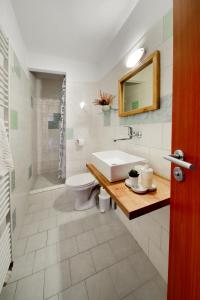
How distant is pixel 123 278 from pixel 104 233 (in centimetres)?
48

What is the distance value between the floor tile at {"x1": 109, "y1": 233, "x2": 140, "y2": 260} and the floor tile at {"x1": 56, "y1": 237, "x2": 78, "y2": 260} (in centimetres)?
38

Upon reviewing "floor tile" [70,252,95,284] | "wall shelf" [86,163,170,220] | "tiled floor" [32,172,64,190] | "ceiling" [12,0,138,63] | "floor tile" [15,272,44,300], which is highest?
"ceiling" [12,0,138,63]

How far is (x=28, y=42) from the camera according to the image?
6.41 ft

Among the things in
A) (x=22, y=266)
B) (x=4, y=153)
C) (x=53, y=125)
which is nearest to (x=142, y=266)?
(x=22, y=266)

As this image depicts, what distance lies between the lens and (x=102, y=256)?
127 cm

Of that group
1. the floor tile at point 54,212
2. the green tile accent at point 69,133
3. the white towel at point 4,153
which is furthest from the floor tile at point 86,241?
the green tile accent at point 69,133

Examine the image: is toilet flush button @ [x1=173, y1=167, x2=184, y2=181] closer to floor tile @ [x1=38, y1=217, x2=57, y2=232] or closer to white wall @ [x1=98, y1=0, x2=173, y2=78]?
white wall @ [x1=98, y1=0, x2=173, y2=78]

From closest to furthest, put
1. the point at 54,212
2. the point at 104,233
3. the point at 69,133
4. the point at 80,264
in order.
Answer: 1. the point at 80,264
2. the point at 104,233
3. the point at 54,212
4. the point at 69,133

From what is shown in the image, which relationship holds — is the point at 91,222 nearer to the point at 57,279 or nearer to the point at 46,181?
the point at 57,279

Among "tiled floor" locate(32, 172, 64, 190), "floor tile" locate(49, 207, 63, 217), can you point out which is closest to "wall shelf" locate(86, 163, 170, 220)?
"floor tile" locate(49, 207, 63, 217)

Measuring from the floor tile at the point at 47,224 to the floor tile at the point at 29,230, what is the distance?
0.05m

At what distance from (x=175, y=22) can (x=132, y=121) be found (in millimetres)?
928

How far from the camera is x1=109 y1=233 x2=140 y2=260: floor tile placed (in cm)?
130

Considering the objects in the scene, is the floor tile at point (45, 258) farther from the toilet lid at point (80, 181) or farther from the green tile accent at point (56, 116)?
the green tile accent at point (56, 116)
